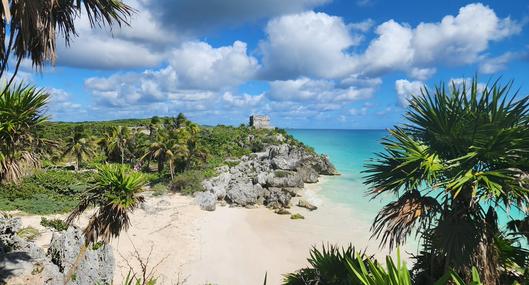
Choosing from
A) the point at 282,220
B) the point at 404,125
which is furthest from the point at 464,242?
the point at 282,220

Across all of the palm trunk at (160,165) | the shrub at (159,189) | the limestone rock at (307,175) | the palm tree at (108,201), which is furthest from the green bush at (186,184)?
the palm tree at (108,201)

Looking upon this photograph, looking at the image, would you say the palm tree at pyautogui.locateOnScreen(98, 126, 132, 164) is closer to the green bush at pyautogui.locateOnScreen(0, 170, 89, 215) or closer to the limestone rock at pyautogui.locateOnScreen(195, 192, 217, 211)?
the green bush at pyautogui.locateOnScreen(0, 170, 89, 215)

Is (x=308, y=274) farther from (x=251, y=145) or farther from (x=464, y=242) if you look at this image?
(x=251, y=145)

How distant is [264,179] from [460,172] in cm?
3229

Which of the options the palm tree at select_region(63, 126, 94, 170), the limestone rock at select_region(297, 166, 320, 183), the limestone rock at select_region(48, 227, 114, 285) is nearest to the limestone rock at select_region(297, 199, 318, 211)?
the limestone rock at select_region(297, 166, 320, 183)

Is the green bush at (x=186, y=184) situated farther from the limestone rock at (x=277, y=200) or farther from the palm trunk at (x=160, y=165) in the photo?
the palm trunk at (x=160, y=165)

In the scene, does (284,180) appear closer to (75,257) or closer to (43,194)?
(43,194)

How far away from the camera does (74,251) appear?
12320 mm

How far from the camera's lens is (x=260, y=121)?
104875mm

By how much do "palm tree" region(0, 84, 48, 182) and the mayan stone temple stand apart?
94.8 meters

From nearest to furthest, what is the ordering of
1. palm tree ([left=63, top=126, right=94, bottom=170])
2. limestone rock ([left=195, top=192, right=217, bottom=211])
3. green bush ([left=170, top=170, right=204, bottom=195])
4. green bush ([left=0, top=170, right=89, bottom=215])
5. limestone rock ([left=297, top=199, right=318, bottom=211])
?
green bush ([left=0, top=170, right=89, bottom=215]) → limestone rock ([left=195, top=192, right=217, bottom=211]) → limestone rock ([left=297, top=199, right=318, bottom=211]) → green bush ([left=170, top=170, right=204, bottom=195]) → palm tree ([left=63, top=126, right=94, bottom=170])

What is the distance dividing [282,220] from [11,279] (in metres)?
19.3

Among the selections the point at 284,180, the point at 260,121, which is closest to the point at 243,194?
the point at 284,180

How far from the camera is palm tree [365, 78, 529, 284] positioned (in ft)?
17.7
